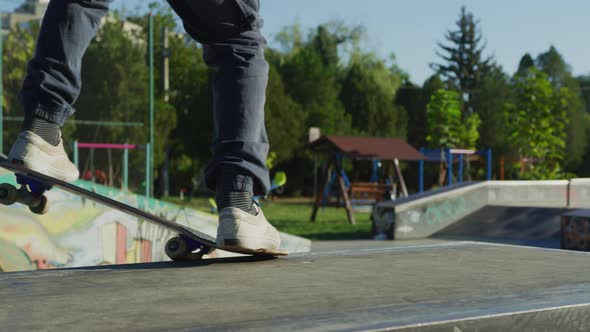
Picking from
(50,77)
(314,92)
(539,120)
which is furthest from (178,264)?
(314,92)

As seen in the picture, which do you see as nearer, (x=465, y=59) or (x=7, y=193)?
(x=7, y=193)

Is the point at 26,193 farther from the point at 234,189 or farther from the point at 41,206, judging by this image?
the point at 234,189

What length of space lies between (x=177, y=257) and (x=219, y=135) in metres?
0.34

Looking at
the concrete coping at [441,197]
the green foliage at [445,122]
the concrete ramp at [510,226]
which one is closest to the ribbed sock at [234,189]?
the concrete ramp at [510,226]

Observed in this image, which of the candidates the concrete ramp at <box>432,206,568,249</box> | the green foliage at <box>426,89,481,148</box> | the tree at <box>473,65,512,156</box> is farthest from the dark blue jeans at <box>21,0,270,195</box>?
the tree at <box>473,65,512,156</box>

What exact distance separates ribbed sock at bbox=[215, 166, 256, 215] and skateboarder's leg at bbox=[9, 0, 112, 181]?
20.0 inches

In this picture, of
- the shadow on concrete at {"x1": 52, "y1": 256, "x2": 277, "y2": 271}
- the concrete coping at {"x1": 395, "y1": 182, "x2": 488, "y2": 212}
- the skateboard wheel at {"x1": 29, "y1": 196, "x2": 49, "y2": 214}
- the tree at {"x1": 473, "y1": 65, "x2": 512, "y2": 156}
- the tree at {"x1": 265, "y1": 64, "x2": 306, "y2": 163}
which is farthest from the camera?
the tree at {"x1": 473, "y1": 65, "x2": 512, "y2": 156}

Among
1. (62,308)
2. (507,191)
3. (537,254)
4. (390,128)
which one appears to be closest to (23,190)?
(62,308)

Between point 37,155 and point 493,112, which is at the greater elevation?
point 493,112

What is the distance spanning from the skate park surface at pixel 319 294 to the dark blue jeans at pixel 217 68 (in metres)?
0.30

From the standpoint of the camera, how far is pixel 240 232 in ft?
6.05

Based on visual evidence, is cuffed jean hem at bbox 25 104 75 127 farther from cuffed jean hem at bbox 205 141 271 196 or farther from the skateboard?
cuffed jean hem at bbox 205 141 271 196

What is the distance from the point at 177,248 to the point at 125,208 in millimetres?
169

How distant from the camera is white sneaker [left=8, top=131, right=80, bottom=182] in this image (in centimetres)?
199
